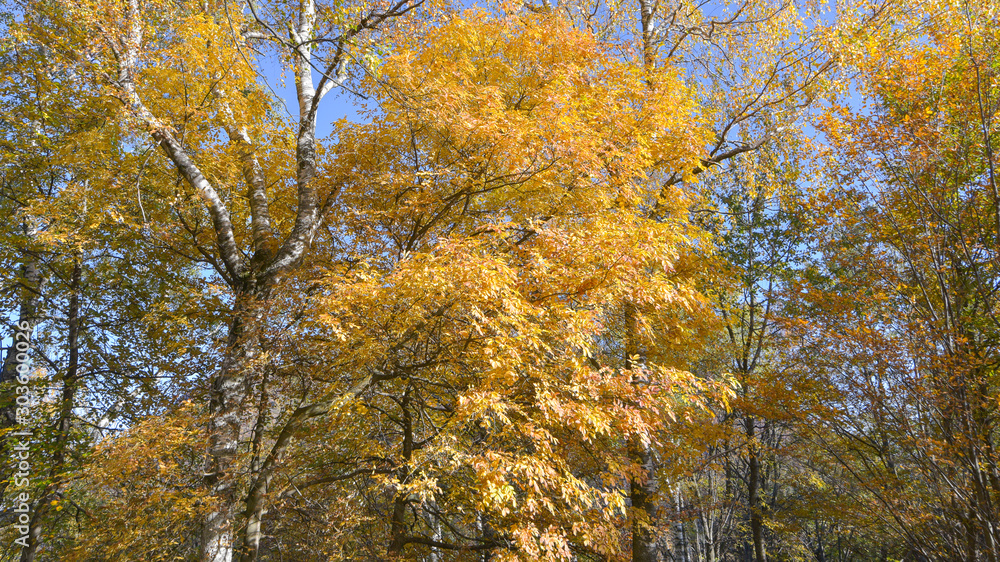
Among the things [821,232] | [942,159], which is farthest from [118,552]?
[821,232]

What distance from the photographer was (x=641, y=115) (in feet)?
25.5

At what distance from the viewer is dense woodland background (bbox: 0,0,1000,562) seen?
4.89 metres

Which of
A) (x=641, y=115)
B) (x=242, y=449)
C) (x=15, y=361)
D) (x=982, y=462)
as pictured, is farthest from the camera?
(x=15, y=361)

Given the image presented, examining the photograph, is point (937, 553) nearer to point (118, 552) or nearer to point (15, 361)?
point (118, 552)

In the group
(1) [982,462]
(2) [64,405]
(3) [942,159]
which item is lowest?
(1) [982,462]

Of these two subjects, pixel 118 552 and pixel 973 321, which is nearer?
pixel 118 552

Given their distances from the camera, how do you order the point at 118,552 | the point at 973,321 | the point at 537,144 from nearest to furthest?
1. the point at 118,552
2. the point at 537,144
3. the point at 973,321

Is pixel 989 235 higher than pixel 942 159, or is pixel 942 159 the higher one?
pixel 942 159

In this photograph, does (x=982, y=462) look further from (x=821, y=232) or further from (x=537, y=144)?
(x=537, y=144)

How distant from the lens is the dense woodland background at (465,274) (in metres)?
4.89

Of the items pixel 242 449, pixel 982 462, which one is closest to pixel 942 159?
pixel 982 462

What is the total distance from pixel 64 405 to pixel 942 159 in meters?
12.8

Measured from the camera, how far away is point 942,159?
5.56 meters

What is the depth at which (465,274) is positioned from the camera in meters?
4.45
